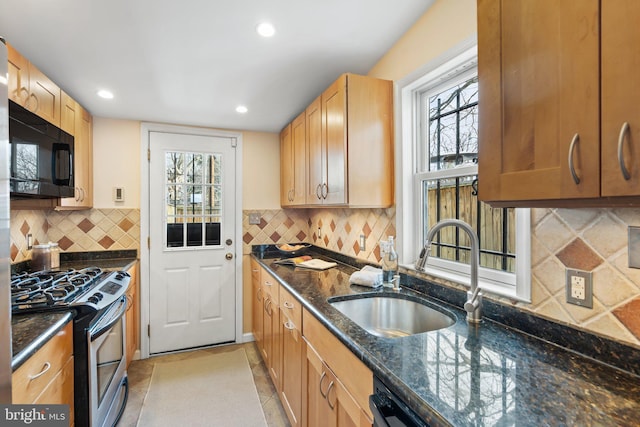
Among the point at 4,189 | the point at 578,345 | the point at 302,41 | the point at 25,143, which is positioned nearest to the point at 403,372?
the point at 578,345

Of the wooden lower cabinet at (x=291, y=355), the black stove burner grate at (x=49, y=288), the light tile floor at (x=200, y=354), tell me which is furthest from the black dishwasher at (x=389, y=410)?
the black stove burner grate at (x=49, y=288)

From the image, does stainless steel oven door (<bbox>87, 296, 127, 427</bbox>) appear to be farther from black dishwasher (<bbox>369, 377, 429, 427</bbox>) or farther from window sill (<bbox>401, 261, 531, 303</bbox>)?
window sill (<bbox>401, 261, 531, 303</bbox>)

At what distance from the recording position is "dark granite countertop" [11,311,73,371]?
3.43 feet

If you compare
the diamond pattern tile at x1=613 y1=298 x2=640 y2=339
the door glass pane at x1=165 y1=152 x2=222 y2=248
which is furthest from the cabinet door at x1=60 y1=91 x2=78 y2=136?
the diamond pattern tile at x1=613 y1=298 x2=640 y2=339

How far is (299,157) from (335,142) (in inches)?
30.6

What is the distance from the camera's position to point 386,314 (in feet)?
5.30

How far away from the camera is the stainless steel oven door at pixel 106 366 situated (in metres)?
1.55

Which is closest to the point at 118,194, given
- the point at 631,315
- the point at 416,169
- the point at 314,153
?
the point at 314,153

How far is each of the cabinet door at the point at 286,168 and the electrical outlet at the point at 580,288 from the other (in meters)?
2.25

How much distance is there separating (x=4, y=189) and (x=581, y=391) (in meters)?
1.54

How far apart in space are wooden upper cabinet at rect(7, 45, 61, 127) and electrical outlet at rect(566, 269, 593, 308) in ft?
8.43

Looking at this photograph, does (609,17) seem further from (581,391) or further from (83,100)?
(83,100)

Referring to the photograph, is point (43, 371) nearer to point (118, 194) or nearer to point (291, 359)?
point (291, 359)

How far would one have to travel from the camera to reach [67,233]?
8.73 feet
